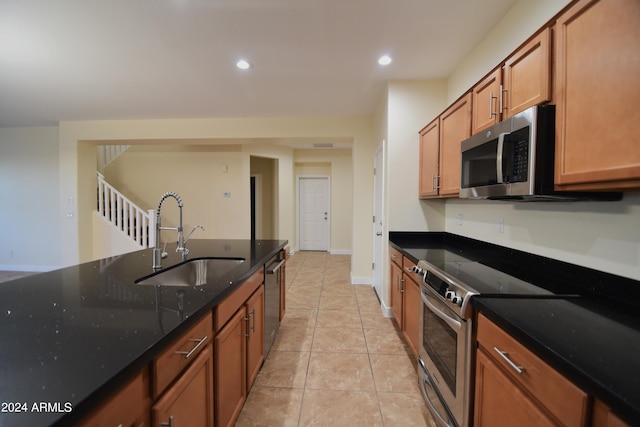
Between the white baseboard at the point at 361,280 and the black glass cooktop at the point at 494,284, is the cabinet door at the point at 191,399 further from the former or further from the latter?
the white baseboard at the point at 361,280

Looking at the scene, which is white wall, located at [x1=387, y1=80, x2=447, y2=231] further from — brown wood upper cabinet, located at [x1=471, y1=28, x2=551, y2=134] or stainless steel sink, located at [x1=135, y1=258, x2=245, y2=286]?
stainless steel sink, located at [x1=135, y1=258, x2=245, y2=286]

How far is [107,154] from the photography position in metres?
5.72

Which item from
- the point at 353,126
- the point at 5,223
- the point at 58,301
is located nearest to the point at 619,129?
the point at 58,301

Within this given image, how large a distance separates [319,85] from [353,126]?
120cm

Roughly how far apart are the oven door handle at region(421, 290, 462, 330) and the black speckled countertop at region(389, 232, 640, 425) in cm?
19

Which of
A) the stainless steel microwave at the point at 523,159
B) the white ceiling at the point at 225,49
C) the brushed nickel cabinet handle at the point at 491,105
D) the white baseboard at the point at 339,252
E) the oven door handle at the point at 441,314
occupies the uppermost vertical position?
the white ceiling at the point at 225,49

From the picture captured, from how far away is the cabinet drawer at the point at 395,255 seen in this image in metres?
2.53

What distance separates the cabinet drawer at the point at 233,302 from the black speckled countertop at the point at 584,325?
3.80 feet

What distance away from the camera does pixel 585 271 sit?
1.30 meters

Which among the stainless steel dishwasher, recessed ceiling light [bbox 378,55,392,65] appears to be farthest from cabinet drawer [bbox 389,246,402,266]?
recessed ceiling light [bbox 378,55,392,65]

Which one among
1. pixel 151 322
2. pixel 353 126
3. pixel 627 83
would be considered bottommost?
pixel 151 322

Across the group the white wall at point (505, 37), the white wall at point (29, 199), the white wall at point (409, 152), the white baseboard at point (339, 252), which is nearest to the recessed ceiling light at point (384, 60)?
the white wall at point (409, 152)

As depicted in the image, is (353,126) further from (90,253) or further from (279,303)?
(90,253)

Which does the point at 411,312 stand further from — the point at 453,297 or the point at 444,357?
the point at 453,297
